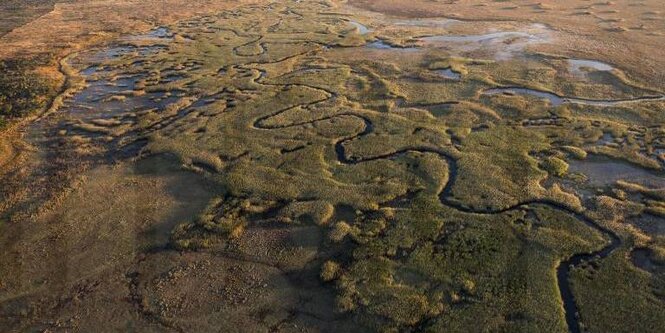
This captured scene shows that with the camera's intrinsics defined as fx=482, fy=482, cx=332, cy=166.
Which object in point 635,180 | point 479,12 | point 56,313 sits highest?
point 479,12

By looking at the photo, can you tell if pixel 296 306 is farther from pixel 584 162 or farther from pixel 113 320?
pixel 584 162

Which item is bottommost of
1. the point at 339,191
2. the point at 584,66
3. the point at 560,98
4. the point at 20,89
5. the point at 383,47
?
the point at 339,191

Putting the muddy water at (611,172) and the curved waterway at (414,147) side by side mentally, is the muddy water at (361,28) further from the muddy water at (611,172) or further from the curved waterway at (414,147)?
the muddy water at (611,172)

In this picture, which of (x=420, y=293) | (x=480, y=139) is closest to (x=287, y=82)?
(x=480, y=139)

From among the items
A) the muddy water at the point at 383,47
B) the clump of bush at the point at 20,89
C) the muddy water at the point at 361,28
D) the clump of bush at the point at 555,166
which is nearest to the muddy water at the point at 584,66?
the muddy water at the point at 383,47

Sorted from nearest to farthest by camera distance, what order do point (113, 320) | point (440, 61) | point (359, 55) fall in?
point (113, 320)
point (440, 61)
point (359, 55)

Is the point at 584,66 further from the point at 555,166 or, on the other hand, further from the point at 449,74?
the point at 555,166

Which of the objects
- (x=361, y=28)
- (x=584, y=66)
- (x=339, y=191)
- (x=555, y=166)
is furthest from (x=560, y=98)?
(x=361, y=28)

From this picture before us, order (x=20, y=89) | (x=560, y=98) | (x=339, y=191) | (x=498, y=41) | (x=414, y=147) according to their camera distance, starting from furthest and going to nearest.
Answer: (x=498, y=41), (x=20, y=89), (x=560, y=98), (x=414, y=147), (x=339, y=191)

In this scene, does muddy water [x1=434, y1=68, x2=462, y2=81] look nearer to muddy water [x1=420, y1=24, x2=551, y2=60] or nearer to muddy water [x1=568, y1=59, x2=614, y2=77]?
muddy water [x1=420, y1=24, x2=551, y2=60]
